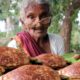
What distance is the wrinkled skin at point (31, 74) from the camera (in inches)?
33.3

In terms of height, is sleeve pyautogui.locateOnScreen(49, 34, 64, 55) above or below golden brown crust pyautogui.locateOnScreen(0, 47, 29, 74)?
below

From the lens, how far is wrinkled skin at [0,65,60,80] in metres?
0.85

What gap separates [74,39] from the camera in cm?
1997

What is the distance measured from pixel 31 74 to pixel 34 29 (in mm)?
1047

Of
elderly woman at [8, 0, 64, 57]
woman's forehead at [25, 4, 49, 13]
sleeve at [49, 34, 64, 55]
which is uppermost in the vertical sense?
woman's forehead at [25, 4, 49, 13]

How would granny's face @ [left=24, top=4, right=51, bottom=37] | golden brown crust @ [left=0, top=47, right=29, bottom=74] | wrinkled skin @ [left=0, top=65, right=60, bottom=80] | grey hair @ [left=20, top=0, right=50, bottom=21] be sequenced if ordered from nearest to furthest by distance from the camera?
wrinkled skin @ [left=0, top=65, right=60, bottom=80], golden brown crust @ [left=0, top=47, right=29, bottom=74], granny's face @ [left=24, top=4, right=51, bottom=37], grey hair @ [left=20, top=0, right=50, bottom=21]

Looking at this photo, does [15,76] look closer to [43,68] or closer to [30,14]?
[43,68]

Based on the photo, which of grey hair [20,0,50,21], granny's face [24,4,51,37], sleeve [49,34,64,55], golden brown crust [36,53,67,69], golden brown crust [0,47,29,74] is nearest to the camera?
golden brown crust [0,47,29,74]

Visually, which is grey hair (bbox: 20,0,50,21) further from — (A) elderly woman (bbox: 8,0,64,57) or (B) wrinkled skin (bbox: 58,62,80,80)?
(B) wrinkled skin (bbox: 58,62,80,80)

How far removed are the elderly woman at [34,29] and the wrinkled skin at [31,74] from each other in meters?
0.89

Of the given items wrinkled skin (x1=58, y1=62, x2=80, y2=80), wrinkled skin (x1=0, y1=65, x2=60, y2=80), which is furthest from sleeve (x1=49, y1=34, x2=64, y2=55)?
wrinkled skin (x1=0, y1=65, x2=60, y2=80)

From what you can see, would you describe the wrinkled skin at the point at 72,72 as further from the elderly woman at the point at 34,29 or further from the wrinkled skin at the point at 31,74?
the elderly woman at the point at 34,29

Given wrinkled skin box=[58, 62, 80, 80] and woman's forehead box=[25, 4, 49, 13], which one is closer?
wrinkled skin box=[58, 62, 80, 80]

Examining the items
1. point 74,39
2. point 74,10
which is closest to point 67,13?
point 74,10
